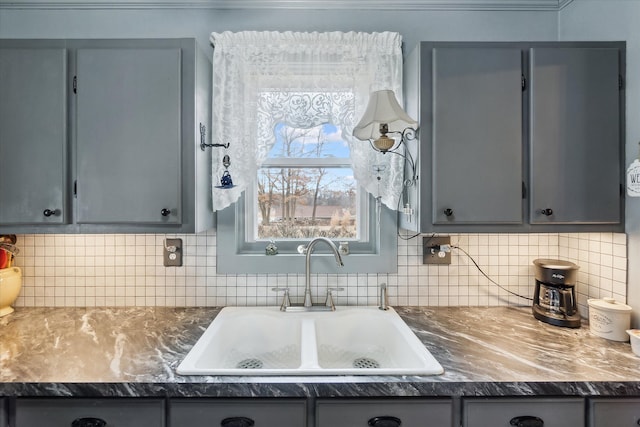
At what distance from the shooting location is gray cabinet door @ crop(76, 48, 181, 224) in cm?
141

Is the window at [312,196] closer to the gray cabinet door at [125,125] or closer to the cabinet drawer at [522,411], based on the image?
the gray cabinet door at [125,125]

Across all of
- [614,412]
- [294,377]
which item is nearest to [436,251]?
[614,412]

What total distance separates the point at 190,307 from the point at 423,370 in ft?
3.94

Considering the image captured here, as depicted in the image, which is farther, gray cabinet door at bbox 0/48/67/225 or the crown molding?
the crown molding

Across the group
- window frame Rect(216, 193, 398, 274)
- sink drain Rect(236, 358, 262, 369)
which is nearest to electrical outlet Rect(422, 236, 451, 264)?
window frame Rect(216, 193, 398, 274)

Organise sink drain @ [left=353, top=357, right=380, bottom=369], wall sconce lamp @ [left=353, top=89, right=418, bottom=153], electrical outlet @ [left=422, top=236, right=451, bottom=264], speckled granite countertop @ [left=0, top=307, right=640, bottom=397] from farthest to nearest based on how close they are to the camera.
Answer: electrical outlet @ [left=422, top=236, right=451, bottom=264] → sink drain @ [left=353, top=357, right=380, bottom=369] → wall sconce lamp @ [left=353, top=89, right=418, bottom=153] → speckled granite countertop @ [left=0, top=307, right=640, bottom=397]

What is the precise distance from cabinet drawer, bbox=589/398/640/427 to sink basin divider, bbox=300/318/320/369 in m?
0.90

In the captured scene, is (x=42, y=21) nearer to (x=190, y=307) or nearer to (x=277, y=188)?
(x=277, y=188)

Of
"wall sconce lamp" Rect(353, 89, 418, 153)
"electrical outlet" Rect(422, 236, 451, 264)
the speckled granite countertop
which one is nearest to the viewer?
the speckled granite countertop

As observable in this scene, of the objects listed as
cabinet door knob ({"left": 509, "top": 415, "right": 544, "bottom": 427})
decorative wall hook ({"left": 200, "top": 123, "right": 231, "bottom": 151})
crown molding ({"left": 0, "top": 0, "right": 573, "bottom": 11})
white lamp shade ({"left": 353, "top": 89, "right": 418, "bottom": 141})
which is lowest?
cabinet door knob ({"left": 509, "top": 415, "right": 544, "bottom": 427})

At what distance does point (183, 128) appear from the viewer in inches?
56.1

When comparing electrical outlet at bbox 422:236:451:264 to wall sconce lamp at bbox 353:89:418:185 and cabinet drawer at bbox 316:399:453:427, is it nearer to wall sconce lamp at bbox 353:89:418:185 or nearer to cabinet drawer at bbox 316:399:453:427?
wall sconce lamp at bbox 353:89:418:185

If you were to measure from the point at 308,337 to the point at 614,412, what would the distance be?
1058 millimetres

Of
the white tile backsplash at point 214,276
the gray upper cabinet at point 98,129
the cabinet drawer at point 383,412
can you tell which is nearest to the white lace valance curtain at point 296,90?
the gray upper cabinet at point 98,129
